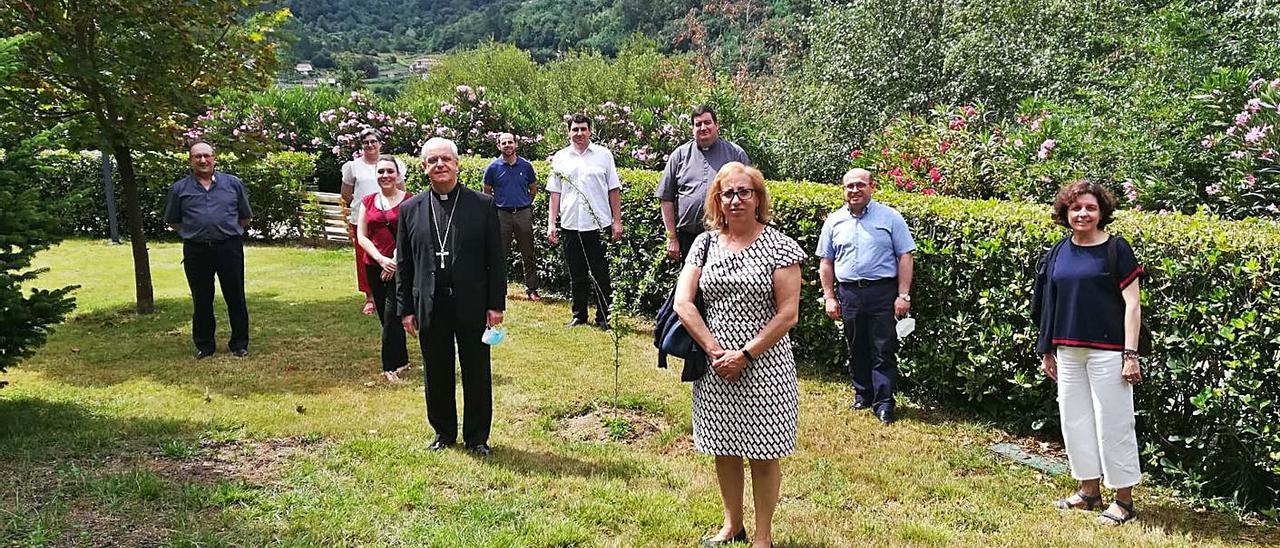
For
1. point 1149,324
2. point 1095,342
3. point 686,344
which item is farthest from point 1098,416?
point 686,344

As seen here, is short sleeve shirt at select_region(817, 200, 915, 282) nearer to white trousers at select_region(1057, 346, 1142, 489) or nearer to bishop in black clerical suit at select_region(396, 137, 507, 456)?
white trousers at select_region(1057, 346, 1142, 489)

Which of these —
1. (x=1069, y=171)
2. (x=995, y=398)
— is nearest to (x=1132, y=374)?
(x=995, y=398)

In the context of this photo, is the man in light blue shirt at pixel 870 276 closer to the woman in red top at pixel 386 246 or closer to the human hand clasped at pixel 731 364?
the human hand clasped at pixel 731 364

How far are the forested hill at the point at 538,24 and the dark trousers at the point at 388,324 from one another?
24215 millimetres

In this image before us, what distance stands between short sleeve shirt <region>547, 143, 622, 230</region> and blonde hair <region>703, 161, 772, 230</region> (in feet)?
14.8

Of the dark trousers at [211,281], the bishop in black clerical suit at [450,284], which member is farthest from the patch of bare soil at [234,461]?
the dark trousers at [211,281]

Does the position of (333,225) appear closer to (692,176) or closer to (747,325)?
(692,176)

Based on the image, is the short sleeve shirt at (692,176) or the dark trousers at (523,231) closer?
the short sleeve shirt at (692,176)

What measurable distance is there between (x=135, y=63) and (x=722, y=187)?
21.5 feet

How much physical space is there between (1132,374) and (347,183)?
665 cm

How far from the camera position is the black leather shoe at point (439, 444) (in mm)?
5150

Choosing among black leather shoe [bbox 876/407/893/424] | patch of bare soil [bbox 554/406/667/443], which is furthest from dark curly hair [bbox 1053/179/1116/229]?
patch of bare soil [bbox 554/406/667/443]

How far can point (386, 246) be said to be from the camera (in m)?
6.52

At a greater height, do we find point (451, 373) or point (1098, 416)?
point (451, 373)
